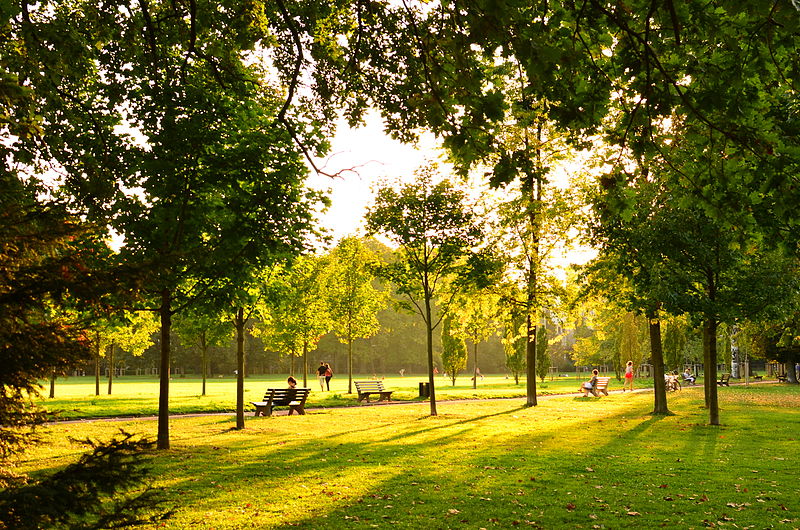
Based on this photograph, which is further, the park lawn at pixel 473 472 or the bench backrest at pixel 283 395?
the bench backrest at pixel 283 395

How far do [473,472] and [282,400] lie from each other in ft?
42.7

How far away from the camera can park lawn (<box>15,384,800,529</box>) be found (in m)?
7.82

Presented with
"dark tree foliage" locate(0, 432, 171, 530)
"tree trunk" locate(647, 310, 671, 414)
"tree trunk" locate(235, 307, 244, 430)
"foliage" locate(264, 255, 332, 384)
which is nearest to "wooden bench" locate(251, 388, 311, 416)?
"tree trunk" locate(235, 307, 244, 430)

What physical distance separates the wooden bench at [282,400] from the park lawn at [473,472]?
6.86 ft

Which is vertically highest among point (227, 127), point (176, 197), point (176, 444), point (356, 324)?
point (227, 127)

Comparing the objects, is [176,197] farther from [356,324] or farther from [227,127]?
[356,324]

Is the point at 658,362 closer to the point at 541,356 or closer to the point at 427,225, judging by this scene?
the point at 427,225

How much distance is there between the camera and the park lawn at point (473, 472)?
7.82 meters

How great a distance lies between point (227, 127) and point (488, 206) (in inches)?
507

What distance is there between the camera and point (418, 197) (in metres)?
22.2

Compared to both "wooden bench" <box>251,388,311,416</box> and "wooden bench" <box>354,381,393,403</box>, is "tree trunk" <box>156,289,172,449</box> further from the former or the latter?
"wooden bench" <box>354,381,393,403</box>

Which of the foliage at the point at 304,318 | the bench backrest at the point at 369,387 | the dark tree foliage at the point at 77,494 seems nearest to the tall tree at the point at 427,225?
the bench backrest at the point at 369,387

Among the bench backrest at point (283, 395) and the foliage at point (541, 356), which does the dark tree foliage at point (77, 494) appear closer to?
the bench backrest at point (283, 395)

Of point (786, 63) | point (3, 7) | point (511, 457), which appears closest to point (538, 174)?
point (786, 63)
